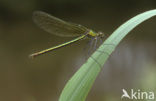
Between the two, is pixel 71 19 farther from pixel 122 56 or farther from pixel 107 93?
pixel 107 93

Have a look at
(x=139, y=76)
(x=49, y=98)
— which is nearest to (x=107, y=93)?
(x=139, y=76)

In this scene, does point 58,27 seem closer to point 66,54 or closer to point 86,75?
point 86,75

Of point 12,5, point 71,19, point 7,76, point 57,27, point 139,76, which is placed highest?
point 12,5

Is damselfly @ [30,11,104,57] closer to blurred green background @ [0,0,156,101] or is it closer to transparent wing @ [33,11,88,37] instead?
transparent wing @ [33,11,88,37]

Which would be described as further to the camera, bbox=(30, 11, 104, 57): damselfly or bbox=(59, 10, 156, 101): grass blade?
bbox=(30, 11, 104, 57): damselfly

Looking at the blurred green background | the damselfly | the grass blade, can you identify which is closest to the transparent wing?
the damselfly

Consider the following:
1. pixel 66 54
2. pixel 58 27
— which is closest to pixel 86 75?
pixel 58 27
